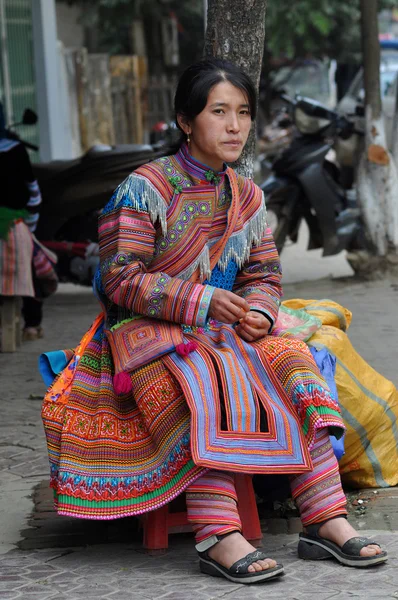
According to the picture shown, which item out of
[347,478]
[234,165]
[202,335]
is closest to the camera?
[202,335]

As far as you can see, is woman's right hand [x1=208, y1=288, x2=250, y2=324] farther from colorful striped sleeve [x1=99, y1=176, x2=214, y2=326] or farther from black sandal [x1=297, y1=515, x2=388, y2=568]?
black sandal [x1=297, y1=515, x2=388, y2=568]

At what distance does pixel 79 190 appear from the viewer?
27.4 feet

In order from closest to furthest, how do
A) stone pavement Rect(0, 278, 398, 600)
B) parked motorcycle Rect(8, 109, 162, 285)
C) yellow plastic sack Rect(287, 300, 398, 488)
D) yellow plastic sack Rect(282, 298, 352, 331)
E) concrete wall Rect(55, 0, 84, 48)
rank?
stone pavement Rect(0, 278, 398, 600)
yellow plastic sack Rect(287, 300, 398, 488)
yellow plastic sack Rect(282, 298, 352, 331)
parked motorcycle Rect(8, 109, 162, 285)
concrete wall Rect(55, 0, 84, 48)

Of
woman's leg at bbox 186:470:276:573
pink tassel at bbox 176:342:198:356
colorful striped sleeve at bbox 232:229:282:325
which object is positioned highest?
colorful striped sleeve at bbox 232:229:282:325

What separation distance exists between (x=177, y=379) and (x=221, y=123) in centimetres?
87

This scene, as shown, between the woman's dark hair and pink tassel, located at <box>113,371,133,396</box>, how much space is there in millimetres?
889

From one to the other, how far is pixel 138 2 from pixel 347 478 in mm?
16548

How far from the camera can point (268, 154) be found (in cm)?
1750

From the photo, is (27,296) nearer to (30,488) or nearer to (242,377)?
(30,488)

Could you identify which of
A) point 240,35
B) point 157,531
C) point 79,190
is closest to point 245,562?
point 157,531

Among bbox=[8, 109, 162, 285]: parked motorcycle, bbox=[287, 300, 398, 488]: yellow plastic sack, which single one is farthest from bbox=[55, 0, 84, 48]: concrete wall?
bbox=[287, 300, 398, 488]: yellow plastic sack

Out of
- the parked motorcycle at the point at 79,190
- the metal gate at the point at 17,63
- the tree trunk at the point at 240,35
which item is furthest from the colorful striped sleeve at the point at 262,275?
the metal gate at the point at 17,63

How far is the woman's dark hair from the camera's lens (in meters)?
3.60

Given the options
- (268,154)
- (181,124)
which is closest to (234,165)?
(181,124)
